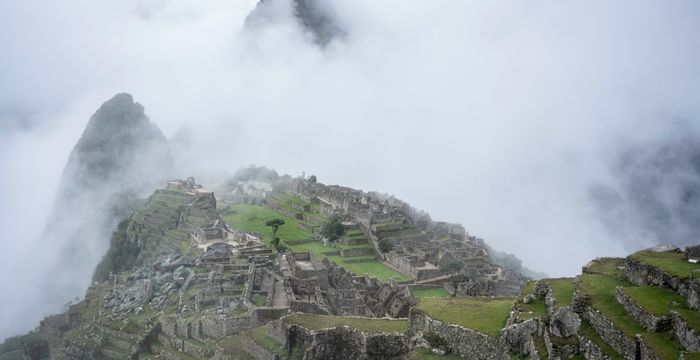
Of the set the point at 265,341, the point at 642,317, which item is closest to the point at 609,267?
the point at 642,317

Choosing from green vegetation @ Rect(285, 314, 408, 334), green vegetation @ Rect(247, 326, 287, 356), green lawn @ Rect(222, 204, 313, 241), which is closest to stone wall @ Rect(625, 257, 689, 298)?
green vegetation @ Rect(285, 314, 408, 334)

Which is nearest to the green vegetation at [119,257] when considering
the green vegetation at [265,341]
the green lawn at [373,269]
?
the green lawn at [373,269]

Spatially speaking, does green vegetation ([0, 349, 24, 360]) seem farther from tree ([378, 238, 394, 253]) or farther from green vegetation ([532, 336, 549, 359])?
green vegetation ([532, 336, 549, 359])

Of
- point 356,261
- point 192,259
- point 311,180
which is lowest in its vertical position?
point 192,259

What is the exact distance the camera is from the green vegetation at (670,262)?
15727mm

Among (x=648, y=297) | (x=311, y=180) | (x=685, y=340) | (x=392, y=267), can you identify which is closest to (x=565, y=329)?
(x=648, y=297)

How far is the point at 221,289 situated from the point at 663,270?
21.5 meters

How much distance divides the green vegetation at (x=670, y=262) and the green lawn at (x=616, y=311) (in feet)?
2.83

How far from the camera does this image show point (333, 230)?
62.0 meters

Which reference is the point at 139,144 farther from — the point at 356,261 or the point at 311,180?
the point at 356,261

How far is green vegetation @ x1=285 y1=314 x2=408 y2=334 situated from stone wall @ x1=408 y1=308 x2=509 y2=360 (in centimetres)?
149

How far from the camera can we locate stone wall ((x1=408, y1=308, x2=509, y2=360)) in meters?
18.3

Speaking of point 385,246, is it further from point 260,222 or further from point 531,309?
point 531,309

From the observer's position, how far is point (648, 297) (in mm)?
15258
